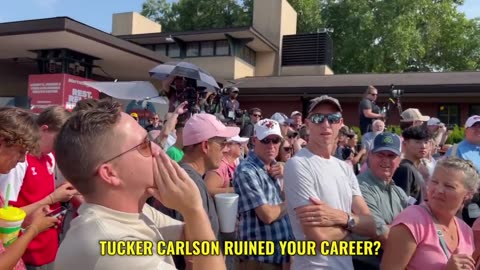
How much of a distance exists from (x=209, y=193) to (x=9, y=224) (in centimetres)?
140

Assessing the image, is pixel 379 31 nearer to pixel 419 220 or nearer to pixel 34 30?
pixel 34 30

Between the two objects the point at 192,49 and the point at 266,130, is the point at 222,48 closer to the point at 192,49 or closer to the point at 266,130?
the point at 192,49

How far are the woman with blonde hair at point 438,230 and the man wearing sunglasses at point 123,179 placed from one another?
1520 mm

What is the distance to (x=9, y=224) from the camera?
220 centimetres

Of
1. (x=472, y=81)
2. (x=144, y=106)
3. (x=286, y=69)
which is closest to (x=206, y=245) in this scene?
(x=144, y=106)

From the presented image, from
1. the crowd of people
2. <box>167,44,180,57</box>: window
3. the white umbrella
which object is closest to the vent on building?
<box>167,44,180,57</box>: window

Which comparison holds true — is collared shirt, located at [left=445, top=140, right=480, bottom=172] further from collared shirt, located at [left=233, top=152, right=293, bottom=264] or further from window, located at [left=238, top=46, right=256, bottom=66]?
window, located at [left=238, top=46, right=256, bottom=66]

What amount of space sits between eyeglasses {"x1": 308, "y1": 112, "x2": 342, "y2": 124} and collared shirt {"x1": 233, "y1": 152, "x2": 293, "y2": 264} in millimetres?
722

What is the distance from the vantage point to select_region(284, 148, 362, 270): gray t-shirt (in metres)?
2.85

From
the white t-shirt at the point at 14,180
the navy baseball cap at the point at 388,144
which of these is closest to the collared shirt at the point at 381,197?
the navy baseball cap at the point at 388,144

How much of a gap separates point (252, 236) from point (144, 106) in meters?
6.67

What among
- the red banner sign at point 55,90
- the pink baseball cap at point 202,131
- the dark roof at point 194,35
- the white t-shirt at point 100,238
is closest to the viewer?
the white t-shirt at point 100,238

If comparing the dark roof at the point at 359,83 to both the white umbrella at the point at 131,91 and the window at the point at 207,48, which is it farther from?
the white umbrella at the point at 131,91

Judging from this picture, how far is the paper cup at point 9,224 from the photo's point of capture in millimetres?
2188
